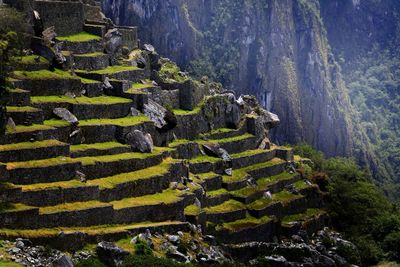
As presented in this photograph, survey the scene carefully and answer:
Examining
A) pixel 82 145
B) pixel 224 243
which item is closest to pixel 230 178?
pixel 224 243

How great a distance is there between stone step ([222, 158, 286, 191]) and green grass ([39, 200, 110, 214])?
23250 mm

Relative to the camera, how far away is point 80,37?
72.8 meters

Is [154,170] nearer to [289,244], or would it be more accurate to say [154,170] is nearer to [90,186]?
[90,186]

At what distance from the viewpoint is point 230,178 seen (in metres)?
77.8

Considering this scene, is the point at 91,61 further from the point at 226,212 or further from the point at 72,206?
the point at 72,206

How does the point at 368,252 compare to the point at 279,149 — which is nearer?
the point at 368,252

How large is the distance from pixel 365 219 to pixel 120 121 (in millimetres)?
34653

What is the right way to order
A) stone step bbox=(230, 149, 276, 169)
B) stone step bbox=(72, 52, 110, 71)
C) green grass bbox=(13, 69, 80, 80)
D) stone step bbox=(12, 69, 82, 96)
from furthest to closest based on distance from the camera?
stone step bbox=(230, 149, 276, 169) → stone step bbox=(72, 52, 110, 71) → green grass bbox=(13, 69, 80, 80) → stone step bbox=(12, 69, 82, 96)

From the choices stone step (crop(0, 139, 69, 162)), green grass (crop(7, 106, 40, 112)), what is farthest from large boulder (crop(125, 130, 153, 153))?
stone step (crop(0, 139, 69, 162))

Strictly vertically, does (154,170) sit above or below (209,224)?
Answer: above

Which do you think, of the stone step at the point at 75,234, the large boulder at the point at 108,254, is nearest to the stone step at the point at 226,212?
the stone step at the point at 75,234

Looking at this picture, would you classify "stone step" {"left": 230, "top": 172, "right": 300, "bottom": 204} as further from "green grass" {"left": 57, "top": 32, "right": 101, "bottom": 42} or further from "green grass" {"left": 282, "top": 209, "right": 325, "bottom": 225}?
"green grass" {"left": 57, "top": 32, "right": 101, "bottom": 42}

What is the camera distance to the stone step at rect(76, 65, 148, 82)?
225ft

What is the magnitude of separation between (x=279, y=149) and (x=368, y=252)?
13876 mm
